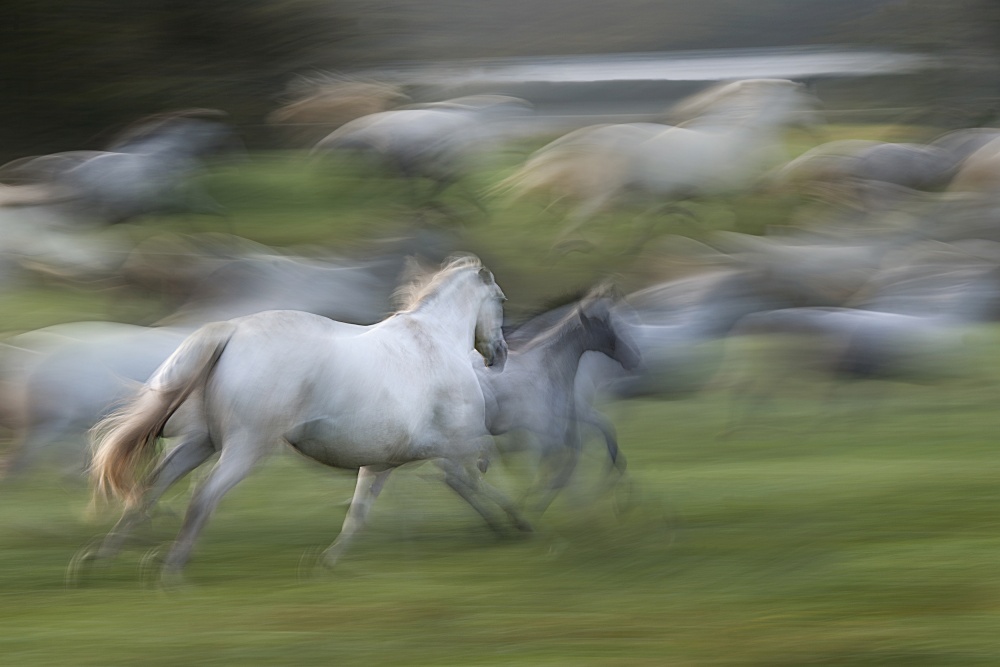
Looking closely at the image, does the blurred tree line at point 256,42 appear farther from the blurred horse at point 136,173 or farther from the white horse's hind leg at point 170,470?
the white horse's hind leg at point 170,470

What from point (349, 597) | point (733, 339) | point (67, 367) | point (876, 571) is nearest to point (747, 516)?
point (876, 571)

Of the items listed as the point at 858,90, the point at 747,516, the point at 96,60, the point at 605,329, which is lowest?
the point at 858,90

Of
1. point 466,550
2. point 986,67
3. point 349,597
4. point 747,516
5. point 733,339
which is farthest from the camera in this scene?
point 986,67

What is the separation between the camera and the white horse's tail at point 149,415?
4430 millimetres

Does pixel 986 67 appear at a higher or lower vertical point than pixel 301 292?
lower

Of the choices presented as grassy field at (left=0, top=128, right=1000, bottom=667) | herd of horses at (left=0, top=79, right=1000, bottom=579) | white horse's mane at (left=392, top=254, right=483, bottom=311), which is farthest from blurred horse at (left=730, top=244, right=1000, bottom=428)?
white horse's mane at (left=392, top=254, right=483, bottom=311)

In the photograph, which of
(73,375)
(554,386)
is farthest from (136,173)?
(554,386)

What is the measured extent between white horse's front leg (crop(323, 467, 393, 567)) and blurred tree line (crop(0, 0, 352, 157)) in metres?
10.8

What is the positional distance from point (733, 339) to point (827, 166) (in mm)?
5829

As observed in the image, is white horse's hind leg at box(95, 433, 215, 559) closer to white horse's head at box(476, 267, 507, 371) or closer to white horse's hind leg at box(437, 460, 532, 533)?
white horse's hind leg at box(437, 460, 532, 533)

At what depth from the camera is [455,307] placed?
5.12m

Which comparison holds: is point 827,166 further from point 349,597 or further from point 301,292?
point 349,597

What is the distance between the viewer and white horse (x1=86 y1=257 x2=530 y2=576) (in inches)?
173

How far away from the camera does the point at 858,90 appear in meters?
19.7
